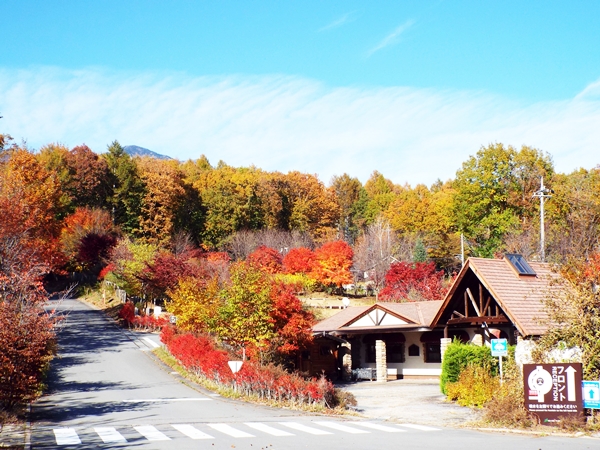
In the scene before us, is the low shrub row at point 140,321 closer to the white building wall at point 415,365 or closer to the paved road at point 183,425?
the paved road at point 183,425

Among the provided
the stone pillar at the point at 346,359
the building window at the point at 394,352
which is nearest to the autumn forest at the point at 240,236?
the stone pillar at the point at 346,359

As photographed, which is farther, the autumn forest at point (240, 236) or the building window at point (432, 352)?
the building window at point (432, 352)

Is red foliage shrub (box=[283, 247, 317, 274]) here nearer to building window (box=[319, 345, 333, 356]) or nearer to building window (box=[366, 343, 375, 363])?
building window (box=[366, 343, 375, 363])

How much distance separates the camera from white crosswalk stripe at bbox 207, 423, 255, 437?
17219 mm

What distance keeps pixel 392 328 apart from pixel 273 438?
18.7 metres

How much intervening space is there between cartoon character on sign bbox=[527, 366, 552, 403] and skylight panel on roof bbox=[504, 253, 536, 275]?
31.3 feet

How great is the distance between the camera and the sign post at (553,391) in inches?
727

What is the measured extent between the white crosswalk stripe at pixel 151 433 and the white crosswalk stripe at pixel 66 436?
166 cm

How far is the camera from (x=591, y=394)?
1830cm

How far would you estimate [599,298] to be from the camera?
19609mm

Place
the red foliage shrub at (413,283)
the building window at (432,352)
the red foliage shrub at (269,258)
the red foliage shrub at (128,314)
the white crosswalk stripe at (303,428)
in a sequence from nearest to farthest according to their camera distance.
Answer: the white crosswalk stripe at (303,428)
the building window at (432,352)
the red foliage shrub at (128,314)
the red foliage shrub at (413,283)
the red foliage shrub at (269,258)

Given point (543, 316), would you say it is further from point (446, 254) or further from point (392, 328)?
point (446, 254)

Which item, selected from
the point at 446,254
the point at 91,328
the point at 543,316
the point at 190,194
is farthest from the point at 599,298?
the point at 190,194

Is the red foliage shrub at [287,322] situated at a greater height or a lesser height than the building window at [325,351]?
greater
